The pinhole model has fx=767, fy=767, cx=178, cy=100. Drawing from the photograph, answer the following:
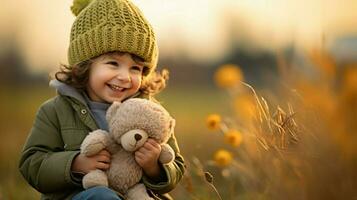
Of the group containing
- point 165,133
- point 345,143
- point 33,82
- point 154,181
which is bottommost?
point 33,82

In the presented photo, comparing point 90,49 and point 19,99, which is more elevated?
point 90,49

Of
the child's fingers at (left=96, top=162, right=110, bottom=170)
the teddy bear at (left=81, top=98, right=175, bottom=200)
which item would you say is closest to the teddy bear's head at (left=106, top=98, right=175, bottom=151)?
the teddy bear at (left=81, top=98, right=175, bottom=200)

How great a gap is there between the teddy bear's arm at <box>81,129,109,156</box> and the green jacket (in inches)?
3.8

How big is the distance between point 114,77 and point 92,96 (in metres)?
0.21

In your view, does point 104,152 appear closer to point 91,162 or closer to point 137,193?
point 91,162

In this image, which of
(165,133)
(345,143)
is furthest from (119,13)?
(345,143)

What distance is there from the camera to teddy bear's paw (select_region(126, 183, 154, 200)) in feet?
10.3

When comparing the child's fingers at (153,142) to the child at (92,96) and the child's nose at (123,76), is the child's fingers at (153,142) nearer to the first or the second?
the child at (92,96)

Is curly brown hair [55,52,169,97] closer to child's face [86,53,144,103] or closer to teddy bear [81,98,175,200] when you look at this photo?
child's face [86,53,144,103]

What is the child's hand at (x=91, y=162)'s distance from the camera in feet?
10.2

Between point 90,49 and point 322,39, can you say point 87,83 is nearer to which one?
point 90,49

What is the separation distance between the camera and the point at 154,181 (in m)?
3.27

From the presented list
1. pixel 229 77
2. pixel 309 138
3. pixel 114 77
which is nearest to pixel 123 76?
pixel 114 77

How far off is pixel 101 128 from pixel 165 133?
1.26ft
